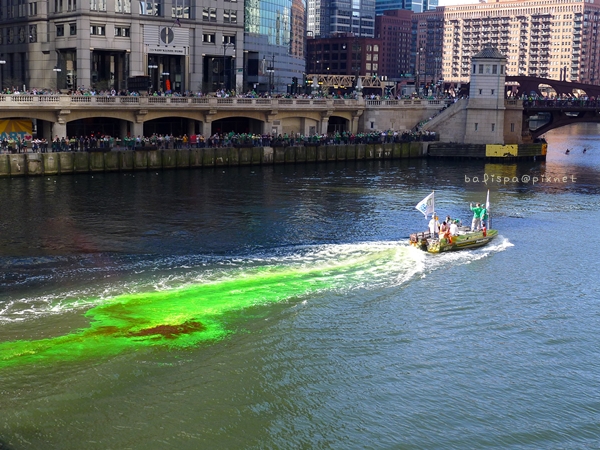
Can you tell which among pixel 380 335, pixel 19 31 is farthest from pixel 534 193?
pixel 19 31

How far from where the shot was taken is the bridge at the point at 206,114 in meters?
98.0

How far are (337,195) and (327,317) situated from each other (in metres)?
43.0

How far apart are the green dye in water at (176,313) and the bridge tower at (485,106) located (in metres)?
80.1

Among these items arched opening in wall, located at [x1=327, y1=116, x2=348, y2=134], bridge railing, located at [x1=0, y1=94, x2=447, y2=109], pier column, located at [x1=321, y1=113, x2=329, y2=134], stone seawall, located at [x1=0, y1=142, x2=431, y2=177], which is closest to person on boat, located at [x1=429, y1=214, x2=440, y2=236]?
stone seawall, located at [x1=0, y1=142, x2=431, y2=177]

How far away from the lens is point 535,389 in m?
35.4

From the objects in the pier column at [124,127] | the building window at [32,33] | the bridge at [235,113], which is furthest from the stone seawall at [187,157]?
the building window at [32,33]

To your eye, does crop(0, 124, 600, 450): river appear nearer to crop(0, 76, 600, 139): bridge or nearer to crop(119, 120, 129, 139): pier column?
crop(0, 76, 600, 139): bridge

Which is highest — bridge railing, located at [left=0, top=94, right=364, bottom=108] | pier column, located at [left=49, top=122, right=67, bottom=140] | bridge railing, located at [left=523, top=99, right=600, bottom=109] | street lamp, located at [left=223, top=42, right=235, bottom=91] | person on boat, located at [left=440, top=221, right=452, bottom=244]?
street lamp, located at [left=223, top=42, right=235, bottom=91]

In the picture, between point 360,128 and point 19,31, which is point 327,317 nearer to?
point 360,128

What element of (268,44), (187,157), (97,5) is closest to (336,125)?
(97,5)

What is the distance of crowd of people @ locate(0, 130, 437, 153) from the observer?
3674 inches

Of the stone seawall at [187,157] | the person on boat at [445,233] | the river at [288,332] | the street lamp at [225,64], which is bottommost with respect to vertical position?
the river at [288,332]

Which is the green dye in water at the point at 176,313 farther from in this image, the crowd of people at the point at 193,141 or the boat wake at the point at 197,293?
the crowd of people at the point at 193,141

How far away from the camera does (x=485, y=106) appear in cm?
12862
